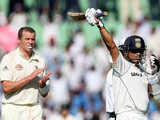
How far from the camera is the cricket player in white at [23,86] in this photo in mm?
9203

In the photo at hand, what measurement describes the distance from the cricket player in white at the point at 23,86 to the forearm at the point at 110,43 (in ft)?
4.82

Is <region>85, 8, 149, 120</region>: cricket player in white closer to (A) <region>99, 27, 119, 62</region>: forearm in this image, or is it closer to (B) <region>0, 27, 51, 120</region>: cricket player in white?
(A) <region>99, 27, 119, 62</region>: forearm

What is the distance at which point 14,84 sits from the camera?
29.7 feet

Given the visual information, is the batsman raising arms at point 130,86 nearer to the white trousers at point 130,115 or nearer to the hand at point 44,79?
the white trousers at point 130,115

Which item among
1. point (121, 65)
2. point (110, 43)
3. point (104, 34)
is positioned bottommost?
point (121, 65)

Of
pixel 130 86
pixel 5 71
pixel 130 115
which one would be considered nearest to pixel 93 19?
pixel 130 86

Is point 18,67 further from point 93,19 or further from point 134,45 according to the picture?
point 134,45

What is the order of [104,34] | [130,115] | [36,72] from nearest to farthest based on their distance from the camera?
[104,34] → [130,115] → [36,72]

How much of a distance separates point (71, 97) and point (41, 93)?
20.4ft

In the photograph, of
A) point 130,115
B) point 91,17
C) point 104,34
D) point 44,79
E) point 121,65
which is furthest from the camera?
point 44,79

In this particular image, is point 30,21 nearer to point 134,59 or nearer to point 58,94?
point 58,94

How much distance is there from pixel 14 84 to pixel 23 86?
0.14 m

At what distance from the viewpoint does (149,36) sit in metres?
17.1

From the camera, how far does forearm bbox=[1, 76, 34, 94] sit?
8977mm
